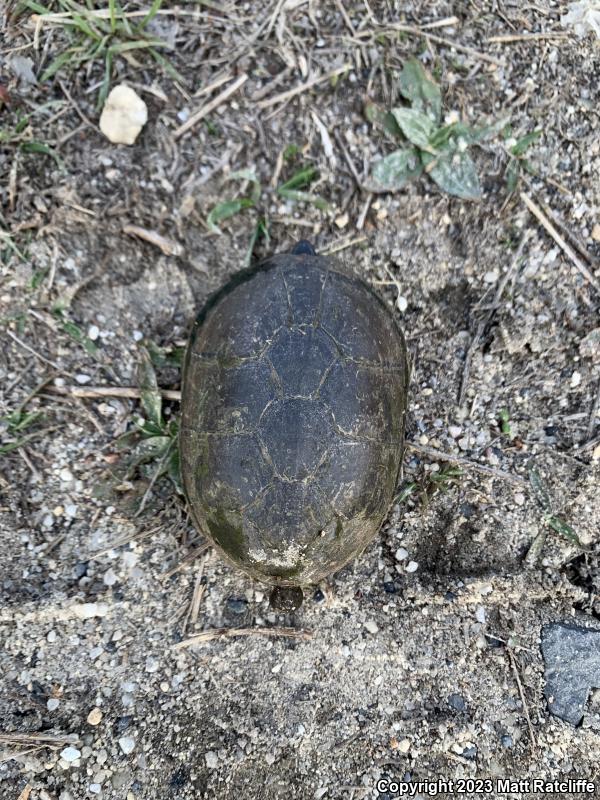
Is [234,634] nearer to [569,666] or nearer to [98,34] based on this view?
[569,666]

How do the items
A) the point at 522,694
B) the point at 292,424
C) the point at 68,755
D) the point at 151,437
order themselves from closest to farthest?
the point at 292,424 → the point at 68,755 → the point at 522,694 → the point at 151,437

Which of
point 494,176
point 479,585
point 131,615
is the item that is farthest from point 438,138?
point 131,615

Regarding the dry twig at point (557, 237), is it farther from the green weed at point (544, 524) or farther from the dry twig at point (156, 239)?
the dry twig at point (156, 239)

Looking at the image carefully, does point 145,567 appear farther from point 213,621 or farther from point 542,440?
point 542,440

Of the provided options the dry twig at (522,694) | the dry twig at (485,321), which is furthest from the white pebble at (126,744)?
the dry twig at (485,321)

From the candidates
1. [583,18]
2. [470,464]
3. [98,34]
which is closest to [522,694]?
[470,464]

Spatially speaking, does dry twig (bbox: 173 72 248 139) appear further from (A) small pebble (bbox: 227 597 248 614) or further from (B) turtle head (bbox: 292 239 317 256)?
(A) small pebble (bbox: 227 597 248 614)
